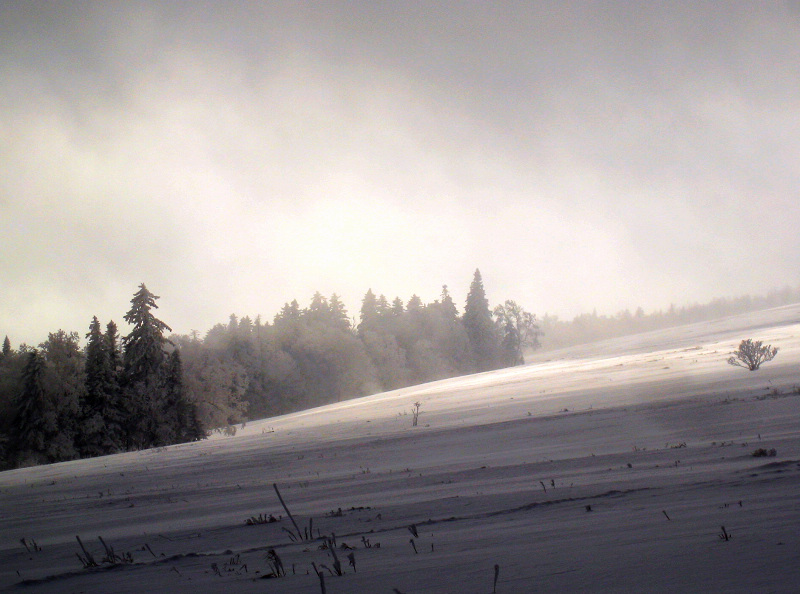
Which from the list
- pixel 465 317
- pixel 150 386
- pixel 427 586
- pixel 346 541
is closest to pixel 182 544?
pixel 346 541

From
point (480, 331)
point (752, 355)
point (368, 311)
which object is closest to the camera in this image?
point (752, 355)

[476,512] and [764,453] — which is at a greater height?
[476,512]

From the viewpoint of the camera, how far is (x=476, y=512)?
17.6 feet

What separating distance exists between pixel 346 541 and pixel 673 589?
9.67ft

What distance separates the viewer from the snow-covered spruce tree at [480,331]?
277 ft

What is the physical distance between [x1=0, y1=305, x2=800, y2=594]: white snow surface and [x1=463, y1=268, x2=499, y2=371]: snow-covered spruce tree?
2724 inches

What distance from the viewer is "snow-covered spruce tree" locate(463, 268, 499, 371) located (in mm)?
84500

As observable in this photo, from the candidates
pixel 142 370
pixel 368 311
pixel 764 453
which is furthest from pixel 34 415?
pixel 368 311

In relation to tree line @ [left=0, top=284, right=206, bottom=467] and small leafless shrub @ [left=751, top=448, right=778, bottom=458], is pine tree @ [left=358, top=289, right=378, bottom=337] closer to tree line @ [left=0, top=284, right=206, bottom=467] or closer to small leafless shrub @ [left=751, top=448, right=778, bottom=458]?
tree line @ [left=0, top=284, right=206, bottom=467]

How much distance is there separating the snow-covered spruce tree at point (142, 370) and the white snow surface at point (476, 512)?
29432mm

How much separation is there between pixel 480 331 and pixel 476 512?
80.4 m

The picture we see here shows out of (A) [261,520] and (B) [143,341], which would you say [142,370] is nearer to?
(B) [143,341]

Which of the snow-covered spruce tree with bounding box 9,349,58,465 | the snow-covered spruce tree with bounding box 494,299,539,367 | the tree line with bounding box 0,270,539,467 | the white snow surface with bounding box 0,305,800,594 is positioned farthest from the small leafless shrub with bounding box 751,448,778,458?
the snow-covered spruce tree with bounding box 494,299,539,367

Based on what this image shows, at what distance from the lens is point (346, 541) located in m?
4.81
